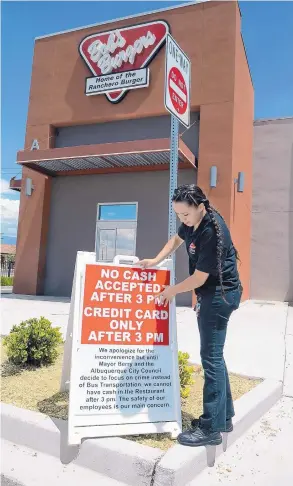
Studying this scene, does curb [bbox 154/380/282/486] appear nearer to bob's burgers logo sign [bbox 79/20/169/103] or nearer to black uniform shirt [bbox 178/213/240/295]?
black uniform shirt [bbox 178/213/240/295]


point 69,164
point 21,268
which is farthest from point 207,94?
point 21,268

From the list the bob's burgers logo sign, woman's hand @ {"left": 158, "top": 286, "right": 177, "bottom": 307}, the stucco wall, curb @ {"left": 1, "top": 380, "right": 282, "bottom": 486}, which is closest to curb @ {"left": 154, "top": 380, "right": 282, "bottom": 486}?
curb @ {"left": 1, "top": 380, "right": 282, "bottom": 486}

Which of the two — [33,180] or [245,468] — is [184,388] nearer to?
[245,468]

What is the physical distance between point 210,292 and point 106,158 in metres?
9.93

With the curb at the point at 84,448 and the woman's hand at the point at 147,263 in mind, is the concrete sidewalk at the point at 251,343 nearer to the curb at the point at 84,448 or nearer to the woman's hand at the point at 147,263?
the woman's hand at the point at 147,263

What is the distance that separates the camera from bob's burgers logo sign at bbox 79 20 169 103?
12.7 metres

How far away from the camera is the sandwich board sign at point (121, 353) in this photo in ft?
9.57

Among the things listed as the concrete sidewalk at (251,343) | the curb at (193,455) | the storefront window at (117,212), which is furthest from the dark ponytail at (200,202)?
the storefront window at (117,212)

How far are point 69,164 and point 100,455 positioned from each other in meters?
11.3

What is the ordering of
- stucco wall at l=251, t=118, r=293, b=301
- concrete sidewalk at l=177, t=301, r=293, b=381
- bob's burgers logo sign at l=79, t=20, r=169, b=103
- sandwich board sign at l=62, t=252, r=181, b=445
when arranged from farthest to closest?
stucco wall at l=251, t=118, r=293, b=301 → bob's burgers logo sign at l=79, t=20, r=169, b=103 → concrete sidewalk at l=177, t=301, r=293, b=381 → sandwich board sign at l=62, t=252, r=181, b=445

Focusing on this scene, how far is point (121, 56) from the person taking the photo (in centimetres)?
1305

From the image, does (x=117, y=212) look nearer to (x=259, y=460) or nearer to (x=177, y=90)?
(x=177, y=90)

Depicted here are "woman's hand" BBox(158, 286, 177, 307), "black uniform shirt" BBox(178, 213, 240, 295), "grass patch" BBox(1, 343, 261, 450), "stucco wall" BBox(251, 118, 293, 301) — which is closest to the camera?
"black uniform shirt" BBox(178, 213, 240, 295)

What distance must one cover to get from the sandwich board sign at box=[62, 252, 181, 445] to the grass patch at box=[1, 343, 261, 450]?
0.19 m
